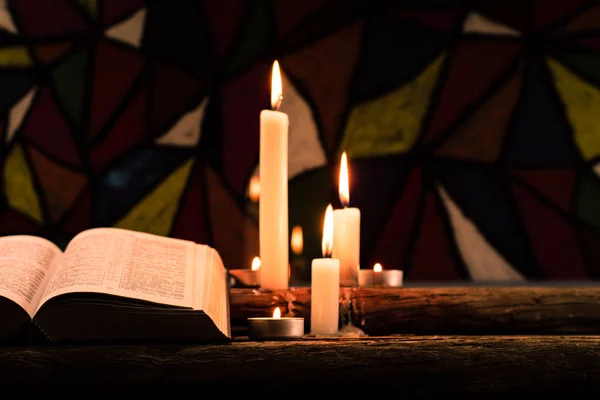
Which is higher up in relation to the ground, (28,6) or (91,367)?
(28,6)

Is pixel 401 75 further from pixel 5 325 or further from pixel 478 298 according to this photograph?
pixel 5 325

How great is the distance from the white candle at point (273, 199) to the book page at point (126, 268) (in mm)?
106

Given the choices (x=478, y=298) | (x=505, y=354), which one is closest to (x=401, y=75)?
(x=478, y=298)

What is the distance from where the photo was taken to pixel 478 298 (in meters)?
0.90

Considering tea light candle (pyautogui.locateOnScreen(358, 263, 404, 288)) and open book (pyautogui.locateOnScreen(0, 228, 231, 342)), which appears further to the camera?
tea light candle (pyautogui.locateOnScreen(358, 263, 404, 288))

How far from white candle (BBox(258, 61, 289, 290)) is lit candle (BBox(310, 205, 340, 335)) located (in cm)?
7

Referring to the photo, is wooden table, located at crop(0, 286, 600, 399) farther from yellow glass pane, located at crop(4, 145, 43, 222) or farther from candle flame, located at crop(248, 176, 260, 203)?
yellow glass pane, located at crop(4, 145, 43, 222)

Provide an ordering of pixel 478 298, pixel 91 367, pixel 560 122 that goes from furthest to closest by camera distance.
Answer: pixel 560 122 < pixel 478 298 < pixel 91 367

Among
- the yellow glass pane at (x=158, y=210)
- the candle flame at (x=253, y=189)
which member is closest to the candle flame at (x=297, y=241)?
the candle flame at (x=253, y=189)

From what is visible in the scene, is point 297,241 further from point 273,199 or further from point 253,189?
point 273,199

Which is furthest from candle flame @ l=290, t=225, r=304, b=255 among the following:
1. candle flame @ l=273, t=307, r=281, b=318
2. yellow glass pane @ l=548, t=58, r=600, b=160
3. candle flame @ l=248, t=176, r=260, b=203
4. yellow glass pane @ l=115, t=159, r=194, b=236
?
yellow glass pane @ l=548, t=58, r=600, b=160

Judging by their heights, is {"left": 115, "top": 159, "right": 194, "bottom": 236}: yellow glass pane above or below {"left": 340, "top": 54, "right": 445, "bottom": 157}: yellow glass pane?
below

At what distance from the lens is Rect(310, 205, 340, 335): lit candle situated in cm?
82

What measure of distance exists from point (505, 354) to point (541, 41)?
2.93 feet
